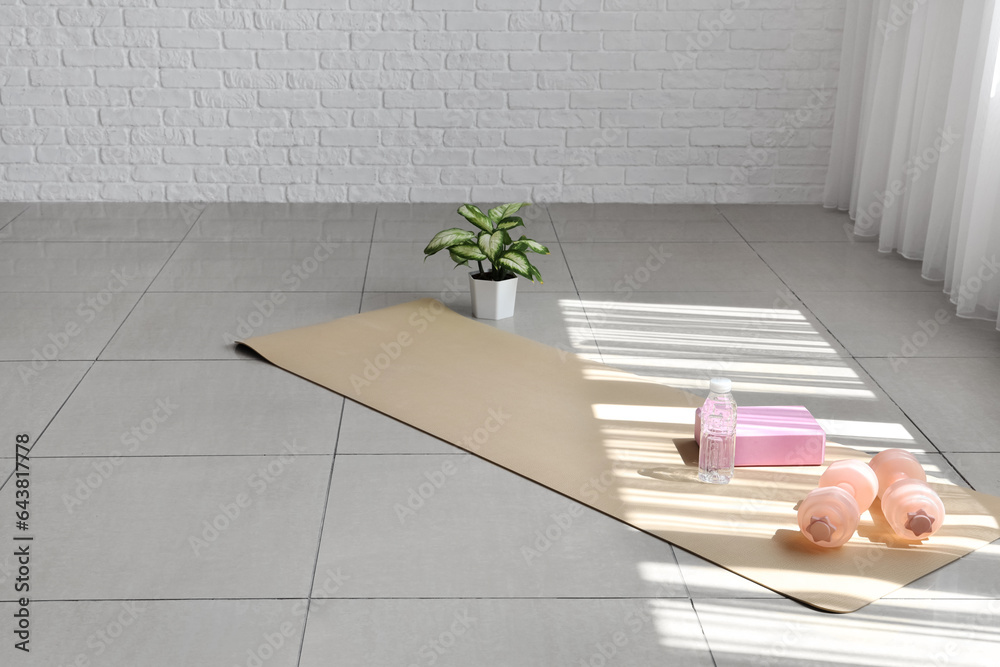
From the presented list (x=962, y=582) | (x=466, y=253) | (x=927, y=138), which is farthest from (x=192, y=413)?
(x=927, y=138)

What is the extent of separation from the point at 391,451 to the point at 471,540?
1.43 ft

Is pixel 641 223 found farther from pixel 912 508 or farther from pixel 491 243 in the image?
pixel 912 508

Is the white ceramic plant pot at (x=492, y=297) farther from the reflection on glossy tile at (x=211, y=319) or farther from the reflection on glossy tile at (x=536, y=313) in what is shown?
the reflection on glossy tile at (x=211, y=319)

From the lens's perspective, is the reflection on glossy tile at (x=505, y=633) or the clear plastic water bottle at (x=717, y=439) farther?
the clear plastic water bottle at (x=717, y=439)

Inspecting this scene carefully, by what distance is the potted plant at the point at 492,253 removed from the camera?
310cm

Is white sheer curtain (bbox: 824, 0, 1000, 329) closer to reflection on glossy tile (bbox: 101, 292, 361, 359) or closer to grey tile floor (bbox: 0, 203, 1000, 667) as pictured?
grey tile floor (bbox: 0, 203, 1000, 667)

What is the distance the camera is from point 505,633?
5.63 feet

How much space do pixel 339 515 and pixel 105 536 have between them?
47 cm

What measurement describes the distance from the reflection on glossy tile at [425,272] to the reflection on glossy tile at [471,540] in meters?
1.32

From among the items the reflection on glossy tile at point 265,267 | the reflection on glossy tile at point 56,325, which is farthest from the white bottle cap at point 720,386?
the reflection on glossy tile at point 56,325

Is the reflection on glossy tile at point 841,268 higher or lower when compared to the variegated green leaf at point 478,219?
lower

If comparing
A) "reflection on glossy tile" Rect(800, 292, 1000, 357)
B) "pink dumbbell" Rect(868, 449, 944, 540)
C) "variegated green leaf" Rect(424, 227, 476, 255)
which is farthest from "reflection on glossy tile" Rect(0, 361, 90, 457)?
"reflection on glossy tile" Rect(800, 292, 1000, 357)

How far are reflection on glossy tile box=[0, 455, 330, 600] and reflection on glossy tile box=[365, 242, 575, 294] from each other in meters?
1.31

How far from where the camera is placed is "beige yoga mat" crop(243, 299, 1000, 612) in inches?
76.0
